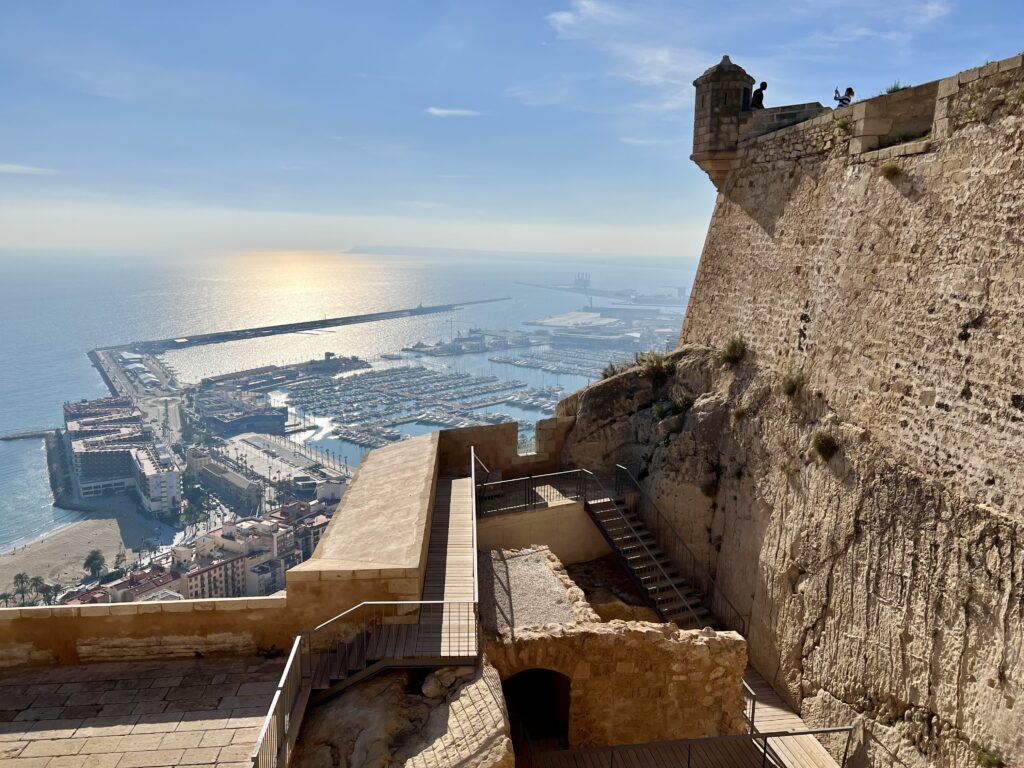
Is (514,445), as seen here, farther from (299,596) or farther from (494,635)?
(299,596)

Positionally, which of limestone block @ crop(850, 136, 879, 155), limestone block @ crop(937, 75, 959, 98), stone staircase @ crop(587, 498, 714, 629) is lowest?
stone staircase @ crop(587, 498, 714, 629)

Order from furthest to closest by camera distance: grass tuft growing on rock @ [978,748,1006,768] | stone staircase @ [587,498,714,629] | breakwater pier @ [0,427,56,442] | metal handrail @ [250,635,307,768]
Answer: breakwater pier @ [0,427,56,442], stone staircase @ [587,498,714,629], grass tuft growing on rock @ [978,748,1006,768], metal handrail @ [250,635,307,768]

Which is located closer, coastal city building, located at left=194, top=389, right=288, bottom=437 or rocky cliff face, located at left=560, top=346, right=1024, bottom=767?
rocky cliff face, located at left=560, top=346, right=1024, bottom=767

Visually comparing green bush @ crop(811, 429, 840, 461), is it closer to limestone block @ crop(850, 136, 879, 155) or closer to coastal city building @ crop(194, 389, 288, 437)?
limestone block @ crop(850, 136, 879, 155)

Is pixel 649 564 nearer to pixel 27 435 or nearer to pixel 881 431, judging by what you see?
pixel 881 431

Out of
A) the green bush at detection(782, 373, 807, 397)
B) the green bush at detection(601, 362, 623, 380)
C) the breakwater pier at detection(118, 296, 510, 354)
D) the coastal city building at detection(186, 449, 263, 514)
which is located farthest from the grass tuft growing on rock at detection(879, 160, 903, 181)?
the breakwater pier at detection(118, 296, 510, 354)

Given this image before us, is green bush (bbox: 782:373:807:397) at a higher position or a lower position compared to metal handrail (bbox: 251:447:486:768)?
higher
